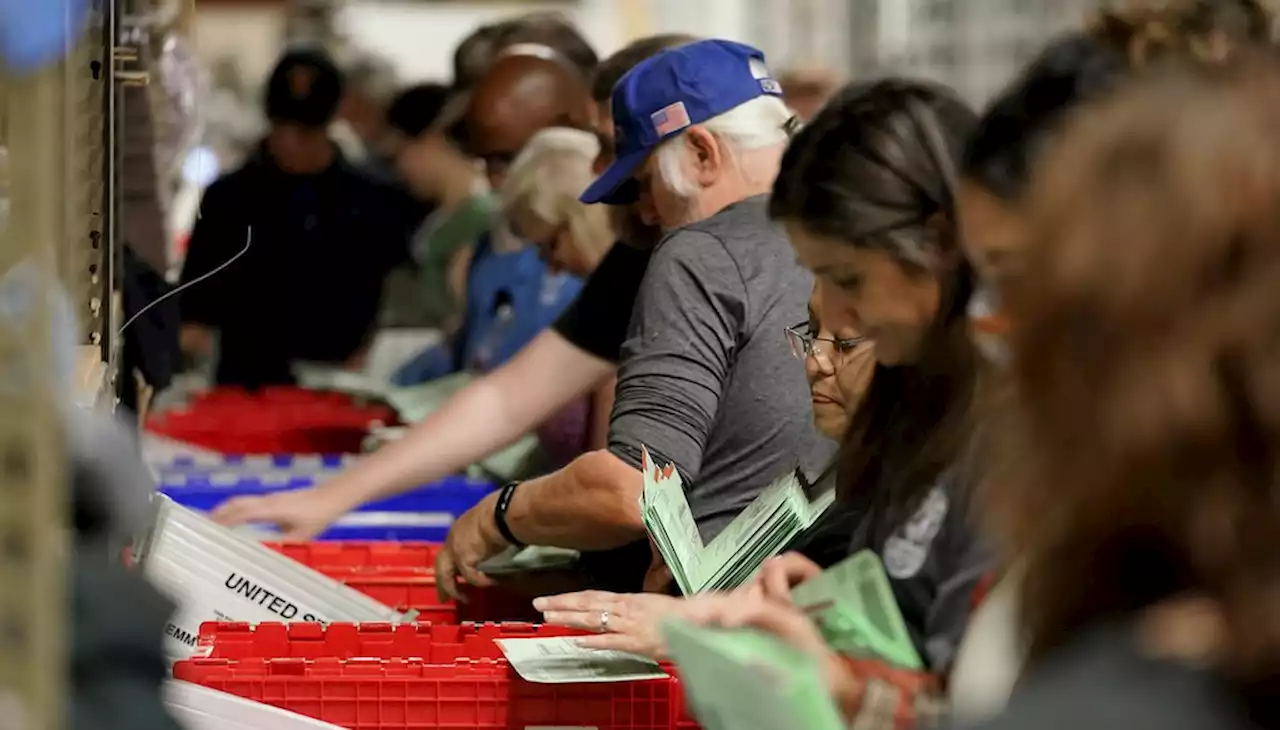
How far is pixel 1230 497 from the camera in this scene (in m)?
1.00

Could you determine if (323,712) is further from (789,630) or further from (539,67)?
(539,67)

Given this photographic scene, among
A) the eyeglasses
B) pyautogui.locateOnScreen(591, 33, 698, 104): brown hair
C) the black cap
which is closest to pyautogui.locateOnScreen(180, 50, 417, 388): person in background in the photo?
the black cap

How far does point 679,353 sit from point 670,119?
0.35m

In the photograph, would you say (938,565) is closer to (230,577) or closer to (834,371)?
(834,371)

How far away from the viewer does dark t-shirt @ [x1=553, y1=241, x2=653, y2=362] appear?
282cm

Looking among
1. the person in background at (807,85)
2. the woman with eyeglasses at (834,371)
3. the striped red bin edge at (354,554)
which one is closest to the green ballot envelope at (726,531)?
the woman with eyeglasses at (834,371)

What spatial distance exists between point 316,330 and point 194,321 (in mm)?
457

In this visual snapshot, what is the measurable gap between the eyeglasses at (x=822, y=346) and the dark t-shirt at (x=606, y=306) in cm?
75

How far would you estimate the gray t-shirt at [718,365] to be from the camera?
7.56 ft

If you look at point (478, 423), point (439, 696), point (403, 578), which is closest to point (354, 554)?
point (403, 578)

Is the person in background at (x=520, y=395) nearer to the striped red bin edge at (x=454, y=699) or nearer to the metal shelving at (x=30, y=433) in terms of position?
the striped red bin edge at (x=454, y=699)

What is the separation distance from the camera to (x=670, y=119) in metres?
2.50

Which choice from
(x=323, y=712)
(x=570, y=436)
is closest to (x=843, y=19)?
(x=570, y=436)

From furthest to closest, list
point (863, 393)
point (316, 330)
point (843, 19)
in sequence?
point (843, 19) < point (316, 330) < point (863, 393)
